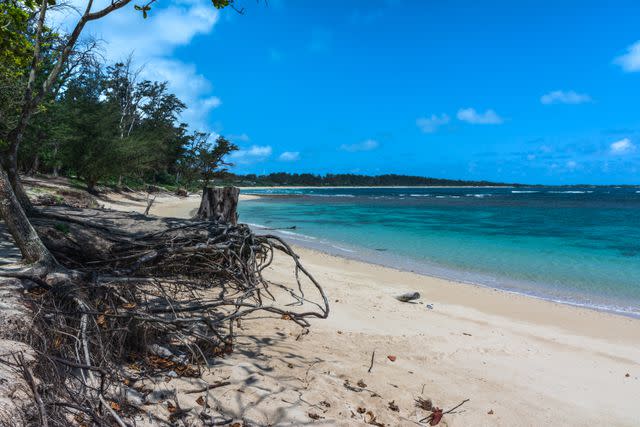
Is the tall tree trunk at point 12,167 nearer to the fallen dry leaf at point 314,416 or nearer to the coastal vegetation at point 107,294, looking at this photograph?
the coastal vegetation at point 107,294

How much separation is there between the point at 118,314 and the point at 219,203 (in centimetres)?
510

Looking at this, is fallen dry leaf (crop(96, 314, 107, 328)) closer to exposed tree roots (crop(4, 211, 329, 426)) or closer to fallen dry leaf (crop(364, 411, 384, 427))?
exposed tree roots (crop(4, 211, 329, 426))

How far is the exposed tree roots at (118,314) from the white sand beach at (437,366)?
43 cm

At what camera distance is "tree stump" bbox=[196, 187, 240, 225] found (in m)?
8.04

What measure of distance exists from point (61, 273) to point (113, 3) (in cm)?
308

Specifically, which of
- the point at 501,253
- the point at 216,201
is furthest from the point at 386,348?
the point at 501,253

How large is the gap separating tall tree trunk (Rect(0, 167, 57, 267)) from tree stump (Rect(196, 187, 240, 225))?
420 cm

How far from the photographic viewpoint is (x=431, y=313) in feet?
23.7

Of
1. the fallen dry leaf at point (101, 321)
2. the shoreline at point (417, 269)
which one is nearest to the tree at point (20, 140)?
the fallen dry leaf at point (101, 321)

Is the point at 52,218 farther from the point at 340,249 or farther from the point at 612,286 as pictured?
the point at 612,286

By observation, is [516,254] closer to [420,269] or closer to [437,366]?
[420,269]

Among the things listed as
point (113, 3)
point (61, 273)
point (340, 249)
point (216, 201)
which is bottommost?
point (340, 249)

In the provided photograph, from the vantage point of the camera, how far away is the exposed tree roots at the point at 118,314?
2303 mm

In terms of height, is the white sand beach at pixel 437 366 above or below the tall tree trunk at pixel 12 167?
below
